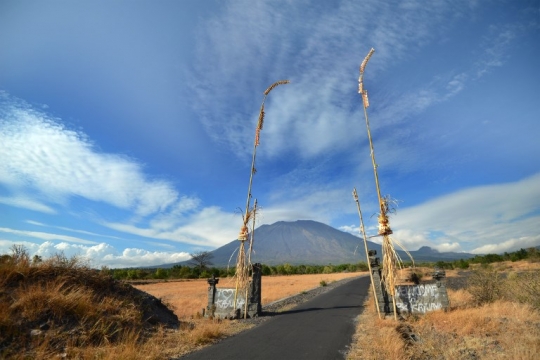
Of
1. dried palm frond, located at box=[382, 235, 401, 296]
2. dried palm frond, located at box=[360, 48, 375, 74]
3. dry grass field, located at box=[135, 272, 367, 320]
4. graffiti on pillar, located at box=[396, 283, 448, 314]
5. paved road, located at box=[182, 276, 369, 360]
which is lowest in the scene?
dry grass field, located at box=[135, 272, 367, 320]

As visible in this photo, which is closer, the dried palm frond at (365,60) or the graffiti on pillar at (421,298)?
the dried palm frond at (365,60)

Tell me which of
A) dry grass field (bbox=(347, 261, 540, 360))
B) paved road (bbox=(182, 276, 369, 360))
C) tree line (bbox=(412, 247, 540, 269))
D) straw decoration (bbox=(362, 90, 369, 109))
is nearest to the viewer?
dry grass field (bbox=(347, 261, 540, 360))

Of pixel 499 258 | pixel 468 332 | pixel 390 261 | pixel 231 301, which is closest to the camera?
pixel 468 332

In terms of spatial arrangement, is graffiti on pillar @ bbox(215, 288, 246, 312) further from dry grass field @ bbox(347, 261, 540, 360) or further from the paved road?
dry grass field @ bbox(347, 261, 540, 360)

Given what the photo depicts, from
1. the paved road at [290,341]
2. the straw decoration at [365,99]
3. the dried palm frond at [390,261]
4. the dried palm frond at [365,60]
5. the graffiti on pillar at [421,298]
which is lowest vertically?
the paved road at [290,341]

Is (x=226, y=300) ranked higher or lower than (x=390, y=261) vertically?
lower

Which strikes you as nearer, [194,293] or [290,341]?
[290,341]

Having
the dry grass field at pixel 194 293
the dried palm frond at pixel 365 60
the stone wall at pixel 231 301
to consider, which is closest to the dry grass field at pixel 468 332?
the stone wall at pixel 231 301

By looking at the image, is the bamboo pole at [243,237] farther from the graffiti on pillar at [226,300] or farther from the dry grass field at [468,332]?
the dry grass field at [468,332]

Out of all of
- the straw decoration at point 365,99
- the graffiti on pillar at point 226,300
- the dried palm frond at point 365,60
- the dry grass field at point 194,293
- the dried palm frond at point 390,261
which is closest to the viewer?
the dried palm frond at point 390,261

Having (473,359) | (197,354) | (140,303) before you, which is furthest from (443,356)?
(140,303)

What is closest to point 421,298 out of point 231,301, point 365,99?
point 231,301

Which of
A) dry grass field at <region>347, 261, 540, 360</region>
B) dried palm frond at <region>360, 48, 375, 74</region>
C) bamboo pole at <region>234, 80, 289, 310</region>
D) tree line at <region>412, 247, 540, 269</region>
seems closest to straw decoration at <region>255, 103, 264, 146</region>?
bamboo pole at <region>234, 80, 289, 310</region>

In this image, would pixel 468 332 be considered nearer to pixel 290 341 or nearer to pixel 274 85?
pixel 290 341
